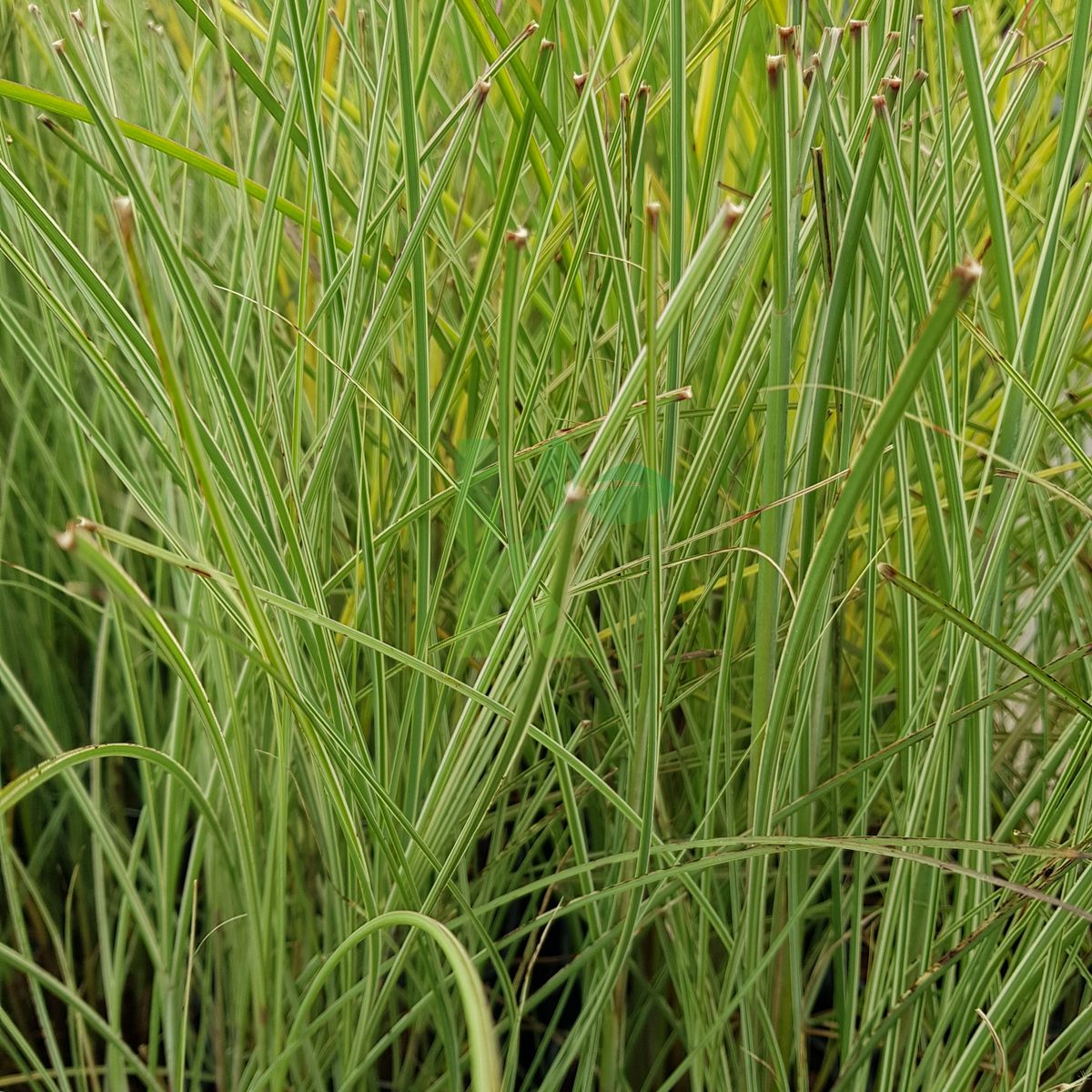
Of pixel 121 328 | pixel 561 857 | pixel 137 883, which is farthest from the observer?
pixel 137 883

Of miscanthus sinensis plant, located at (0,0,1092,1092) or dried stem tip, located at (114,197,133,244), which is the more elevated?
dried stem tip, located at (114,197,133,244)

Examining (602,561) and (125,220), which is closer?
(125,220)

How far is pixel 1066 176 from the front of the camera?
32cm

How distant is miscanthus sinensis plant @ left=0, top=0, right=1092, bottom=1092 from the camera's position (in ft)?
0.95

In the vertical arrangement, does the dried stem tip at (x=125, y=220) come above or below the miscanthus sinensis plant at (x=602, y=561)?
above

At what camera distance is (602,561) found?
465mm

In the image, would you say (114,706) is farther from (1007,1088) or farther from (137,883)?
(1007,1088)

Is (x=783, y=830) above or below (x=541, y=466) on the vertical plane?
below

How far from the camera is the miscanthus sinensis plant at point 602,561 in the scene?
0.29 meters

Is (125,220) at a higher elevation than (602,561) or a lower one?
higher

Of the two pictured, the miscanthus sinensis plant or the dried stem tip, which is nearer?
the dried stem tip

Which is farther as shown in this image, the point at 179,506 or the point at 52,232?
the point at 179,506

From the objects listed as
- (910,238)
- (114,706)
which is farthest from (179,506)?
(910,238)

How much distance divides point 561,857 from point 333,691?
167 millimetres
